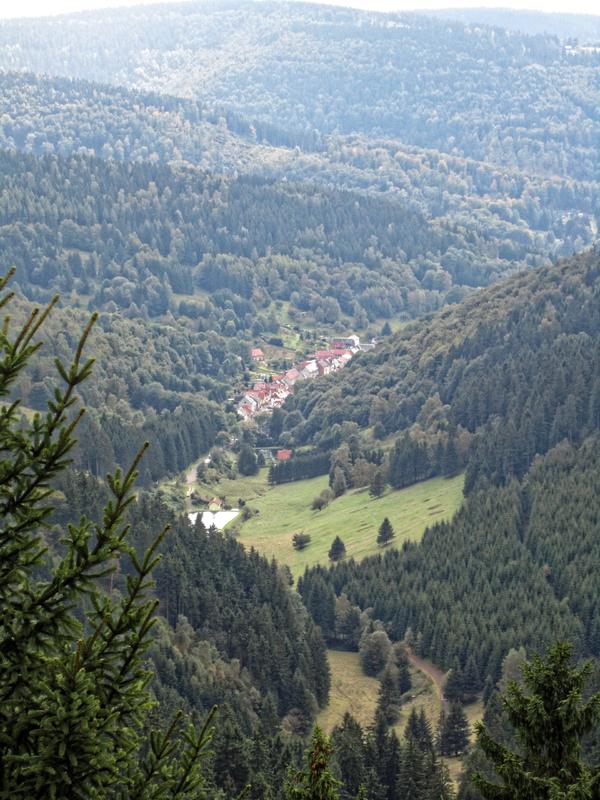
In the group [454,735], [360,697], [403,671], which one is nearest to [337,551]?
[403,671]

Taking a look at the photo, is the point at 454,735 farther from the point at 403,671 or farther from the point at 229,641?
the point at 229,641

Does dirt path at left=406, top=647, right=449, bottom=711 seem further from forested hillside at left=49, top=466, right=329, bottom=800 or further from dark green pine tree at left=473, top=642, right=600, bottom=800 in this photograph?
dark green pine tree at left=473, top=642, right=600, bottom=800

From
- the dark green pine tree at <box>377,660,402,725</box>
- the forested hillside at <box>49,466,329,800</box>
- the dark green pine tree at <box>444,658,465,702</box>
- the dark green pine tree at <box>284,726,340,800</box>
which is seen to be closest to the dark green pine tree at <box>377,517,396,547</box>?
the forested hillside at <box>49,466,329,800</box>

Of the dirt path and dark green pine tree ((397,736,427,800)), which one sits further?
the dirt path

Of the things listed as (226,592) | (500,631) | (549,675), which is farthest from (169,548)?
(549,675)

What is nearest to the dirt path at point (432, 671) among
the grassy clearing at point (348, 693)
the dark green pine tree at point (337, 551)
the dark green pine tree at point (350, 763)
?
the grassy clearing at point (348, 693)

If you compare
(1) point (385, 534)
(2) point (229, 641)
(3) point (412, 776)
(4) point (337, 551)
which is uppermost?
(3) point (412, 776)

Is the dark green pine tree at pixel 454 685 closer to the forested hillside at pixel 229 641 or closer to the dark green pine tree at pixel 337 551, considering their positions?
the forested hillside at pixel 229 641
